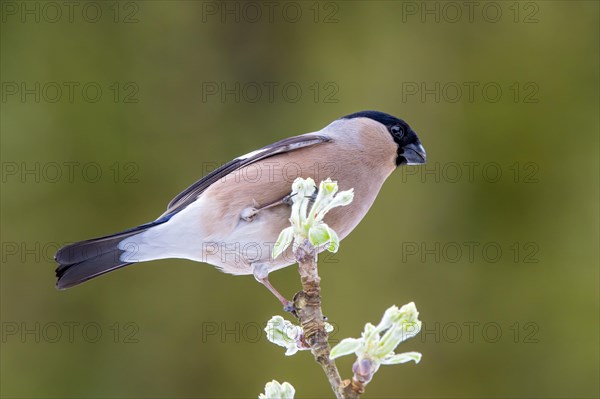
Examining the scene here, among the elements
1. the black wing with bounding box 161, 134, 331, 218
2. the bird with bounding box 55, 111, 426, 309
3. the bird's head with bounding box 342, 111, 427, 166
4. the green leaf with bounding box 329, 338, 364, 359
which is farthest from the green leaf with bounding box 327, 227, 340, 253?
the bird's head with bounding box 342, 111, 427, 166

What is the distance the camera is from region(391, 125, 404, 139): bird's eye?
2281 millimetres

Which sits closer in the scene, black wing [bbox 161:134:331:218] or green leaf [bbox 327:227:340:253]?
green leaf [bbox 327:227:340:253]

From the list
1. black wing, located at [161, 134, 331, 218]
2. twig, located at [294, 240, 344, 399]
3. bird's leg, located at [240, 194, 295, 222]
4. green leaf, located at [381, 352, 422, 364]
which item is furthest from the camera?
black wing, located at [161, 134, 331, 218]

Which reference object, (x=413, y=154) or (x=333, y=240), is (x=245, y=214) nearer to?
(x=413, y=154)

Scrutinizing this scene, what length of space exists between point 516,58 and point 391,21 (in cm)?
69

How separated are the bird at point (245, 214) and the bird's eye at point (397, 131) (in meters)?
0.10

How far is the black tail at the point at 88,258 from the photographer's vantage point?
6.33 ft

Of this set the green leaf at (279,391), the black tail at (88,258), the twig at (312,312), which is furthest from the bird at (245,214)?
the green leaf at (279,391)

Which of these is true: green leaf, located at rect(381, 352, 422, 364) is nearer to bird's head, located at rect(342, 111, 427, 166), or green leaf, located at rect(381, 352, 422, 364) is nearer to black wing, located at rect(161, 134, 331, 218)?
black wing, located at rect(161, 134, 331, 218)

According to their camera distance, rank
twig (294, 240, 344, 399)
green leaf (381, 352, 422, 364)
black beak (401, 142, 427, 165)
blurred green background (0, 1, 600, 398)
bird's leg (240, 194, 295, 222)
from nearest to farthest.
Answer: green leaf (381, 352, 422, 364), twig (294, 240, 344, 399), bird's leg (240, 194, 295, 222), black beak (401, 142, 427, 165), blurred green background (0, 1, 600, 398)

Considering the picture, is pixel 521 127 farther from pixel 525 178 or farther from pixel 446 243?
pixel 446 243

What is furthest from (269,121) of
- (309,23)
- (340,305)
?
(340,305)

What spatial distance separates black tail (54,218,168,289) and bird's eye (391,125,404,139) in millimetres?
756

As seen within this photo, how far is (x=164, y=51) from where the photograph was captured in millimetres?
3859
